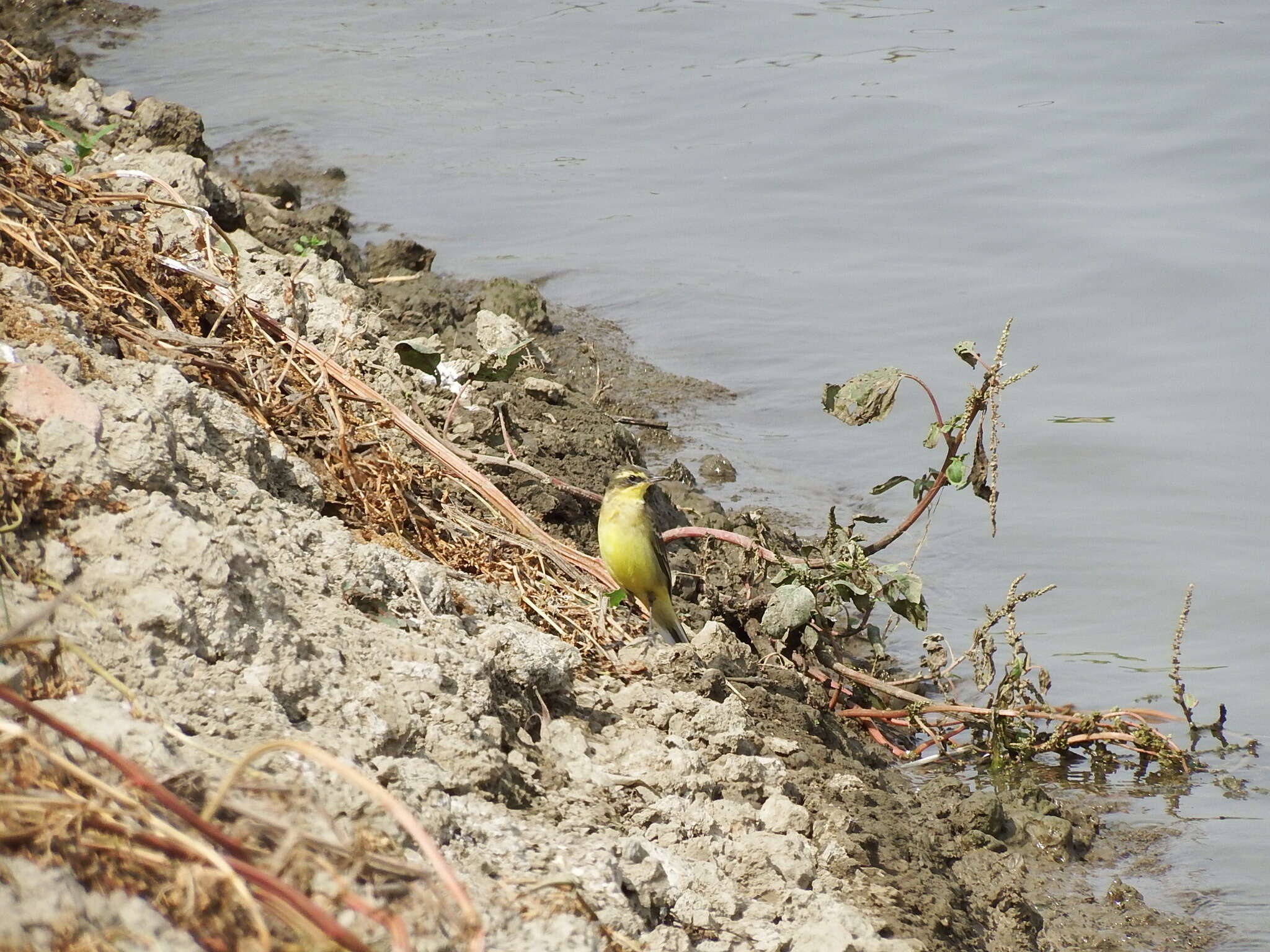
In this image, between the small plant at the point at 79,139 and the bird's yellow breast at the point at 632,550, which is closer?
the bird's yellow breast at the point at 632,550

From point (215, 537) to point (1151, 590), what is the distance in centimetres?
666

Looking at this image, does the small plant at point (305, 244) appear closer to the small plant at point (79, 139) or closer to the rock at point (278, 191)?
the small plant at point (79, 139)

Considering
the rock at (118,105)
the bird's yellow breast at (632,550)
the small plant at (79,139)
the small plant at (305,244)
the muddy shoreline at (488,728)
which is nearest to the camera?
the muddy shoreline at (488,728)

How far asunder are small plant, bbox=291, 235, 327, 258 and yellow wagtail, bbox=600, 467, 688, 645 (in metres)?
3.49

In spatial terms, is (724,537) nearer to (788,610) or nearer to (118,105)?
(788,610)

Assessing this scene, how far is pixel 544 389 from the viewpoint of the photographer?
7.87 m

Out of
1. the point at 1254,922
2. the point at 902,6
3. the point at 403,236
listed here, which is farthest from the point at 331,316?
the point at 902,6

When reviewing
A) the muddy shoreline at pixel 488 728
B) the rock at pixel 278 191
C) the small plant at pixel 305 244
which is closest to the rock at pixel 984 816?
the muddy shoreline at pixel 488 728

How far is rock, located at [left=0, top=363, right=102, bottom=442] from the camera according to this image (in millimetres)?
3396

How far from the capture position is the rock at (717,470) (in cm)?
942

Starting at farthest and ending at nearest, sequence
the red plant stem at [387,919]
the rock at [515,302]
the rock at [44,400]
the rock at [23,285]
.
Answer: the rock at [515,302]
the rock at [23,285]
the rock at [44,400]
the red plant stem at [387,919]

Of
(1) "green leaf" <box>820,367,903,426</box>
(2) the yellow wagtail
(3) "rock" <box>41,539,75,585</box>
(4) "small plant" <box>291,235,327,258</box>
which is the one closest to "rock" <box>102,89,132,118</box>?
(4) "small plant" <box>291,235,327,258</box>

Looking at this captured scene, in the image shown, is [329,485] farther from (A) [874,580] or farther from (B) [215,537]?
(A) [874,580]

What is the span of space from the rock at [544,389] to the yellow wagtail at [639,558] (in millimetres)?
2049
